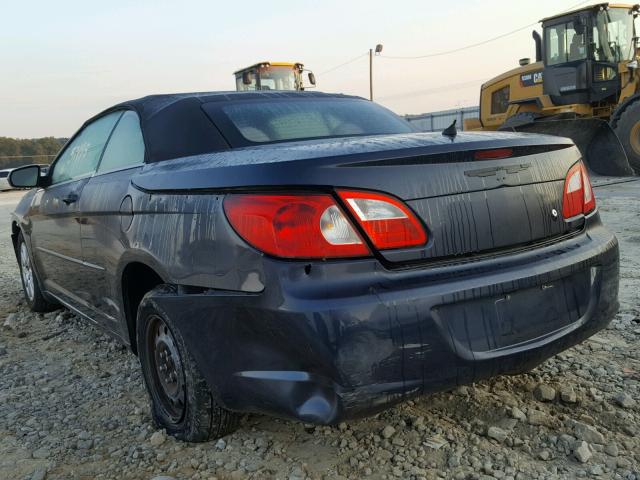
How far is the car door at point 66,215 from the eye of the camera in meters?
3.31

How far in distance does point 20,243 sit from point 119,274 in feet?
8.78

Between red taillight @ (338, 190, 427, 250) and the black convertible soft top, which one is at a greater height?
the black convertible soft top

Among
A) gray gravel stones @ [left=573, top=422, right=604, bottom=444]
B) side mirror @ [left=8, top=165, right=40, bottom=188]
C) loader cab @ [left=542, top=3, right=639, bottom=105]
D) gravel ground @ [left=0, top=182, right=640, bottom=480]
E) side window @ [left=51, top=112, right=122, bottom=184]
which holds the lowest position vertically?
gravel ground @ [left=0, top=182, right=640, bottom=480]

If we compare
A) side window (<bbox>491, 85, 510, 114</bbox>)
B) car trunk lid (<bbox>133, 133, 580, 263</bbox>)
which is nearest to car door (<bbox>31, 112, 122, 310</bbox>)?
car trunk lid (<bbox>133, 133, 580, 263</bbox>)

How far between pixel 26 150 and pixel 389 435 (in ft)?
159

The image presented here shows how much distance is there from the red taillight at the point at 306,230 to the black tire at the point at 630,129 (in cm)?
1134

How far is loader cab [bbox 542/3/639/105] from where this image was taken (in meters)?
11.7

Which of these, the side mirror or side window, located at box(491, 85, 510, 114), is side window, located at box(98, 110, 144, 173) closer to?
the side mirror

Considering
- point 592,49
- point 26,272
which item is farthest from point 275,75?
point 26,272

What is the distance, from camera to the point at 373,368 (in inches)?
69.3

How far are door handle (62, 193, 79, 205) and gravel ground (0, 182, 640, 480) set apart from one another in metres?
1.00

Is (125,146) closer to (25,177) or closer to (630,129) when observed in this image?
(25,177)

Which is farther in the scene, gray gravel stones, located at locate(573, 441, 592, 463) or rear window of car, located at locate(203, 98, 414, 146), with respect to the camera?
rear window of car, located at locate(203, 98, 414, 146)

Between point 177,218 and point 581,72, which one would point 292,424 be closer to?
point 177,218
